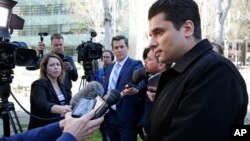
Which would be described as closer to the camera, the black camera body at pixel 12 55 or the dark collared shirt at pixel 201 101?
the dark collared shirt at pixel 201 101

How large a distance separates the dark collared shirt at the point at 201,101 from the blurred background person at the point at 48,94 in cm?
214

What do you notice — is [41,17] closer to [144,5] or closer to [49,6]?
[49,6]

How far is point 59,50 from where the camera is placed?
5746mm

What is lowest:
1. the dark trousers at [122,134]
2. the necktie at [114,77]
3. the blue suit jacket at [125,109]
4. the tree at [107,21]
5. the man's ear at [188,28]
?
the dark trousers at [122,134]

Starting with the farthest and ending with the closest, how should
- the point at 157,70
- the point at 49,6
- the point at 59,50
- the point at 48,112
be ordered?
the point at 49,6 < the point at 59,50 < the point at 48,112 < the point at 157,70

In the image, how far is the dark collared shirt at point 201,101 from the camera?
1.59 meters

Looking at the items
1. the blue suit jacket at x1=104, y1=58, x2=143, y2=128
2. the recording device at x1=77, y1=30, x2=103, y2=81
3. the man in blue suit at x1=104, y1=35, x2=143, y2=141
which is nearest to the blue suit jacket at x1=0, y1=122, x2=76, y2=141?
the man in blue suit at x1=104, y1=35, x2=143, y2=141

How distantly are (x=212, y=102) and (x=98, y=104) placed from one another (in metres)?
0.54

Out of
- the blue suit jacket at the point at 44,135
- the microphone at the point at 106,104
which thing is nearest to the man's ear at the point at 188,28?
the microphone at the point at 106,104

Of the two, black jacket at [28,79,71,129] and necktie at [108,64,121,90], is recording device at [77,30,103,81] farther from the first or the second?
black jacket at [28,79,71,129]

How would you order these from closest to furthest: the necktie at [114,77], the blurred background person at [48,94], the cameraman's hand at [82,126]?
the cameraman's hand at [82,126] → the blurred background person at [48,94] → the necktie at [114,77]

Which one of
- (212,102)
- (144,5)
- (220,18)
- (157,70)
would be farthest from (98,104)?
(144,5)

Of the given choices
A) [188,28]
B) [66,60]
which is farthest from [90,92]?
[66,60]

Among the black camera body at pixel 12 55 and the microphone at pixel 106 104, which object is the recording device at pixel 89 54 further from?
the microphone at pixel 106 104
